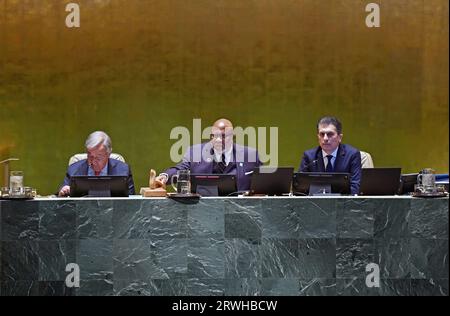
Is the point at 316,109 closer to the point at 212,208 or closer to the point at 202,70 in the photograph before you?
the point at 202,70

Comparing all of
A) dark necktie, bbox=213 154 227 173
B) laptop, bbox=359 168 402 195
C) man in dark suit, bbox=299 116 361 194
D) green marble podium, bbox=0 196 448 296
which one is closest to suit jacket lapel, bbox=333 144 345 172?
man in dark suit, bbox=299 116 361 194

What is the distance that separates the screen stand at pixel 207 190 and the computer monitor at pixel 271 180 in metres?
0.23

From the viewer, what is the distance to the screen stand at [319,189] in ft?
14.3

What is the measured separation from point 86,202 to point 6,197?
49cm

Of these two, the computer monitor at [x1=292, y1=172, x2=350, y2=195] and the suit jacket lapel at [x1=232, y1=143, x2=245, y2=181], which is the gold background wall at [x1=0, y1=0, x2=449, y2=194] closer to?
the suit jacket lapel at [x1=232, y1=143, x2=245, y2=181]

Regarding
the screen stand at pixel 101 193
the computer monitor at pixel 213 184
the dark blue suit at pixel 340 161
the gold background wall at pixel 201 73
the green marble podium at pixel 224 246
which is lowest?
the green marble podium at pixel 224 246

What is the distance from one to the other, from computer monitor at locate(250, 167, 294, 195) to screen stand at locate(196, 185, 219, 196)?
0.75 ft

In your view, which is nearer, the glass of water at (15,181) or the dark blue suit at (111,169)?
the glass of water at (15,181)

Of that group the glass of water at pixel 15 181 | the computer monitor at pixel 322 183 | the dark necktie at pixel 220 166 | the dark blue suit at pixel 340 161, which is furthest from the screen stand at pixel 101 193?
the dark blue suit at pixel 340 161

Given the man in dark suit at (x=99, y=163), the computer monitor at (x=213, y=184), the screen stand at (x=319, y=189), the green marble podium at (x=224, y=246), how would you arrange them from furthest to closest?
1. the man in dark suit at (x=99, y=163)
2. the screen stand at (x=319, y=189)
3. the computer monitor at (x=213, y=184)
4. the green marble podium at (x=224, y=246)

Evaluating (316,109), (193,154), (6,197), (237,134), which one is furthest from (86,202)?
(316,109)

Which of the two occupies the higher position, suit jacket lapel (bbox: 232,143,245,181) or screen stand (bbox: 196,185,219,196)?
suit jacket lapel (bbox: 232,143,245,181)

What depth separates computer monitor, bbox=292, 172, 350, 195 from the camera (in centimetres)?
432

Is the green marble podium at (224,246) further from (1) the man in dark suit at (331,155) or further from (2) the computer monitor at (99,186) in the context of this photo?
(1) the man in dark suit at (331,155)
